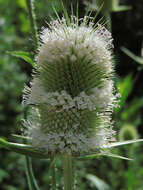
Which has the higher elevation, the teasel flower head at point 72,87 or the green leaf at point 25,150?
the teasel flower head at point 72,87

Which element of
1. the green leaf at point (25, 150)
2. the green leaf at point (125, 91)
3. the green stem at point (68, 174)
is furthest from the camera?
the green leaf at point (125, 91)

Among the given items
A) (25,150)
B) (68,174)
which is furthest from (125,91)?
(25,150)

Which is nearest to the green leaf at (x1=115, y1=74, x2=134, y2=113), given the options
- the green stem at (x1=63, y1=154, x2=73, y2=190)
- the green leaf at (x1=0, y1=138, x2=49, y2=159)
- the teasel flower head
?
the teasel flower head

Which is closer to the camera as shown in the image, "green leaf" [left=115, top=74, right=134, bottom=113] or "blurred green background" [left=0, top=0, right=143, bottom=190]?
"green leaf" [left=115, top=74, right=134, bottom=113]

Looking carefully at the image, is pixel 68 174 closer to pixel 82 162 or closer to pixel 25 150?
pixel 25 150

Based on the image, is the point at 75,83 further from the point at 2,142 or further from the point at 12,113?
the point at 12,113

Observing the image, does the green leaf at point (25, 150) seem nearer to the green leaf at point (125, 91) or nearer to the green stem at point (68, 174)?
the green stem at point (68, 174)

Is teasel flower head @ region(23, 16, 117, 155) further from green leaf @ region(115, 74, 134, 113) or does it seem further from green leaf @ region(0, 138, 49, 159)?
green leaf @ region(115, 74, 134, 113)

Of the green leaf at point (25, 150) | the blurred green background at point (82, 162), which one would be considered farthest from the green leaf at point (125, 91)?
the green leaf at point (25, 150)

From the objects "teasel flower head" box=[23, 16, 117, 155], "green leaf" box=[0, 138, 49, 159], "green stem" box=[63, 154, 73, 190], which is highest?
"teasel flower head" box=[23, 16, 117, 155]
